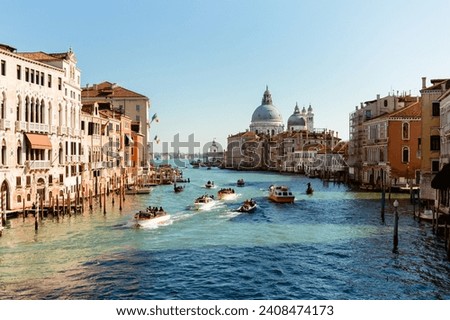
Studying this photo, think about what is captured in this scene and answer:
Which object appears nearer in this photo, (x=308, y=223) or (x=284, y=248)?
(x=284, y=248)

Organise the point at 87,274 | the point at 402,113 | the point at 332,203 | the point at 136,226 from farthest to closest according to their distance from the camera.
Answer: the point at 402,113
the point at 332,203
the point at 136,226
the point at 87,274

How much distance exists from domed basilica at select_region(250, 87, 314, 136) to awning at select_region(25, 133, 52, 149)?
306ft

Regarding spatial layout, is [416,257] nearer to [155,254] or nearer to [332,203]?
[155,254]

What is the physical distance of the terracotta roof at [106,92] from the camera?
41.2 m

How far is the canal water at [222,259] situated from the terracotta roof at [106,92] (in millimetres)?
21806

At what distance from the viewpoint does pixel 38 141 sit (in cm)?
2102

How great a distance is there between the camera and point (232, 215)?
2248cm

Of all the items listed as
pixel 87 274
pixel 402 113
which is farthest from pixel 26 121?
pixel 402 113

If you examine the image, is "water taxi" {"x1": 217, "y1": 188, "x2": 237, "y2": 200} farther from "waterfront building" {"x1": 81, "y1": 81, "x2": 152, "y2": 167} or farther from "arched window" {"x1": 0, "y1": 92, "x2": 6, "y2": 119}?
"waterfront building" {"x1": 81, "y1": 81, "x2": 152, "y2": 167}

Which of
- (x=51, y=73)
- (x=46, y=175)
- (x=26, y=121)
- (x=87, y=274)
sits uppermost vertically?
(x=51, y=73)

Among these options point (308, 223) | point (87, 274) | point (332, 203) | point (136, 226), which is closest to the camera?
point (87, 274)

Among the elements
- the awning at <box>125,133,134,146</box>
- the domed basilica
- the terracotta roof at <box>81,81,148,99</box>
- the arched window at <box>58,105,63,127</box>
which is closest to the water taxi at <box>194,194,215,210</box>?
the arched window at <box>58,105,63,127</box>

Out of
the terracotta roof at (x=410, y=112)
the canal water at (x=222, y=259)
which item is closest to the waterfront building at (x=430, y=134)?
the canal water at (x=222, y=259)

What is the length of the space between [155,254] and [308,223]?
8.16 meters
